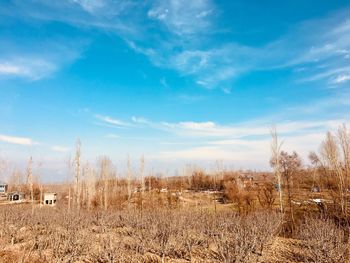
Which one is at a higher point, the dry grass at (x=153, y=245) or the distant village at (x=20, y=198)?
the dry grass at (x=153, y=245)

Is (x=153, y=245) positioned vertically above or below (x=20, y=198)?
above

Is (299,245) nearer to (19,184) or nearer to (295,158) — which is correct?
(295,158)

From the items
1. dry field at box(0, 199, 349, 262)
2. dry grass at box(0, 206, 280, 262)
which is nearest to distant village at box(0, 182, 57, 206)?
Result: dry grass at box(0, 206, 280, 262)

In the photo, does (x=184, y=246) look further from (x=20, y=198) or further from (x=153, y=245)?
(x=20, y=198)

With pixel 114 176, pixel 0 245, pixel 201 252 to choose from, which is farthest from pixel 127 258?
pixel 114 176

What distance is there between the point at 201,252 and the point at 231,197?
68.9 feet

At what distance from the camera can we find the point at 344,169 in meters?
13.4

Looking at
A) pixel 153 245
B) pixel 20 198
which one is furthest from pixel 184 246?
pixel 20 198

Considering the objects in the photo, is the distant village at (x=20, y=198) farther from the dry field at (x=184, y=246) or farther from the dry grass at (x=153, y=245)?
the dry field at (x=184, y=246)

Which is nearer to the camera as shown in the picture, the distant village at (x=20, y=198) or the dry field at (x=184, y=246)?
the dry field at (x=184, y=246)

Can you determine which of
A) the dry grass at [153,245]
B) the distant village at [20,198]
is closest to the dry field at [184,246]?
the dry grass at [153,245]

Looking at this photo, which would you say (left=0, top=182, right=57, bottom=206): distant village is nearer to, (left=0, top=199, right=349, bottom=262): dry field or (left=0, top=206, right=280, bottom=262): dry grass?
(left=0, top=206, right=280, bottom=262): dry grass

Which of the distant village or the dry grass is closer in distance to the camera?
the dry grass

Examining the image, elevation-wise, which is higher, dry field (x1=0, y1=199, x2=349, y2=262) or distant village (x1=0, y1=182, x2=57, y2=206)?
dry field (x1=0, y1=199, x2=349, y2=262)
